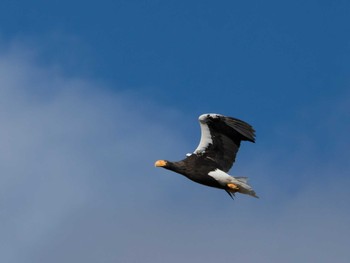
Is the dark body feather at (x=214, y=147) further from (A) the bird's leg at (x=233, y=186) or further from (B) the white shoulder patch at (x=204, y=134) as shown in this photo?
(A) the bird's leg at (x=233, y=186)

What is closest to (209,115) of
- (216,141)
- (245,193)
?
(216,141)

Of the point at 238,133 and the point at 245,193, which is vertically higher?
the point at 238,133

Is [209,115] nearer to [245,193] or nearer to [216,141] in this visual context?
[216,141]

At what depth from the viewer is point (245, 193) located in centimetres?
3388

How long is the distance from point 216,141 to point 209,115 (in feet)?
3.45

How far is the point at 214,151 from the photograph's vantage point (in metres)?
35.4

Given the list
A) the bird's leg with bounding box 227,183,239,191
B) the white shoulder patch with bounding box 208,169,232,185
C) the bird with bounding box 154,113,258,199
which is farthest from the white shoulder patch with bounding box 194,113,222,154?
the bird's leg with bounding box 227,183,239,191

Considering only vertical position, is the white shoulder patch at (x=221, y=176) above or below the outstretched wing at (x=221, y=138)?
below

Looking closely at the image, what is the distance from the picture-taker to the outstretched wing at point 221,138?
35000 millimetres

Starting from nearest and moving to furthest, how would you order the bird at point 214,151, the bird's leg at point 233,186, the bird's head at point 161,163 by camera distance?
the bird's leg at point 233,186 → the bird at point 214,151 → the bird's head at point 161,163

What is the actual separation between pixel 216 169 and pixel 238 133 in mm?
1569

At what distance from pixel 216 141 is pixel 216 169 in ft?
3.85

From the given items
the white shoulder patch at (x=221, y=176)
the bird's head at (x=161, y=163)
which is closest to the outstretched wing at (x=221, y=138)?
the white shoulder patch at (x=221, y=176)

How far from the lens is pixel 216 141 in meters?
35.3
